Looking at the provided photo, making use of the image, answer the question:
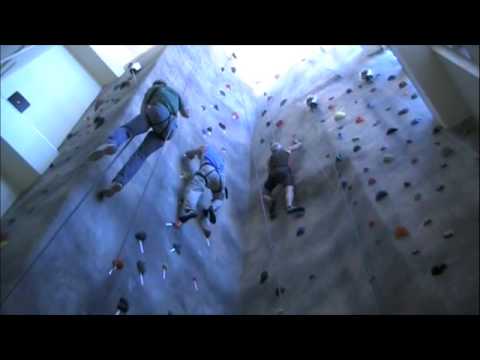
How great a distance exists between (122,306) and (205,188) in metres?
1.63

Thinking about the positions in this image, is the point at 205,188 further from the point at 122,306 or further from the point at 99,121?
the point at 122,306

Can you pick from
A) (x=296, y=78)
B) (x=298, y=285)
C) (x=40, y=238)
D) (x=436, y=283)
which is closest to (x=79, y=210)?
(x=40, y=238)

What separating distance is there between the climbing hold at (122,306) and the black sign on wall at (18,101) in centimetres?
299

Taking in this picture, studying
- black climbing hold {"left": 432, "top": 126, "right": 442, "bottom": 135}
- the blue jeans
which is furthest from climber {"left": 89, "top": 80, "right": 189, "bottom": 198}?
black climbing hold {"left": 432, "top": 126, "right": 442, "bottom": 135}

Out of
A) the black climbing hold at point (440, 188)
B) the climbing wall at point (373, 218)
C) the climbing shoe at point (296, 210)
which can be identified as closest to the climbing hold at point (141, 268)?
the climbing wall at point (373, 218)

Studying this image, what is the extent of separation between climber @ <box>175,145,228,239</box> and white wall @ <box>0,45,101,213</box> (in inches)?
70.0

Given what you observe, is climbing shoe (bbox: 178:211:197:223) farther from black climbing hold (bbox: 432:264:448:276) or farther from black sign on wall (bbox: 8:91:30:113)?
black sign on wall (bbox: 8:91:30:113)

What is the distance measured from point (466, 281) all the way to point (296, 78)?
194 inches

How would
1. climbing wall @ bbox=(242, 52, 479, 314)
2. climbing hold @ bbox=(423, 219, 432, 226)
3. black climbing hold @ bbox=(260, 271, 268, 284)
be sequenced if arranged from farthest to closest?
1. black climbing hold @ bbox=(260, 271, 268, 284)
2. climbing hold @ bbox=(423, 219, 432, 226)
3. climbing wall @ bbox=(242, 52, 479, 314)

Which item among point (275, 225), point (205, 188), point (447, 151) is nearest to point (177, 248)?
point (205, 188)

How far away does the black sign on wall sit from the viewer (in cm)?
574

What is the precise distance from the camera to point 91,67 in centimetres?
728
